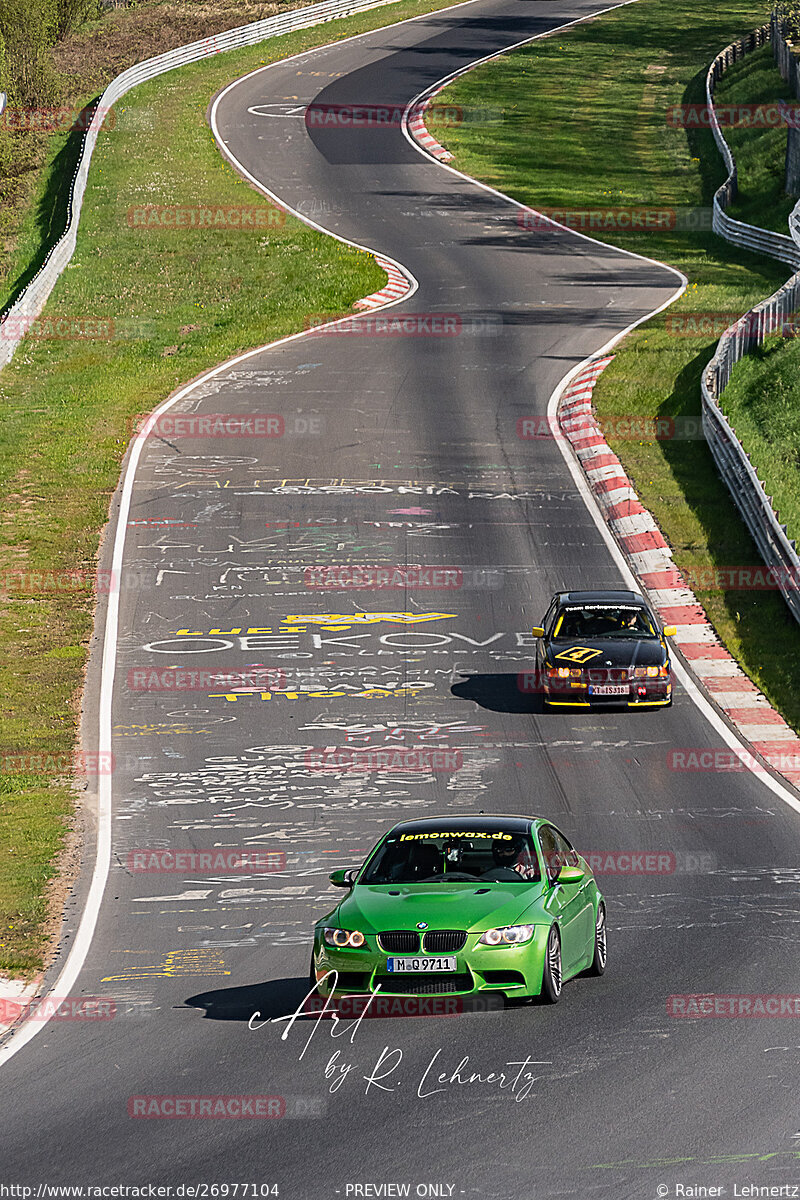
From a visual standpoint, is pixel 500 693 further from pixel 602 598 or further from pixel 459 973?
pixel 459 973

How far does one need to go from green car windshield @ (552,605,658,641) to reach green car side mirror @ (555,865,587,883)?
1065 cm

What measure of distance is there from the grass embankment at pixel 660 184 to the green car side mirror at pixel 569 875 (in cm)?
1039

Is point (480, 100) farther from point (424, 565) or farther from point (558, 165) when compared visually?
point (424, 565)

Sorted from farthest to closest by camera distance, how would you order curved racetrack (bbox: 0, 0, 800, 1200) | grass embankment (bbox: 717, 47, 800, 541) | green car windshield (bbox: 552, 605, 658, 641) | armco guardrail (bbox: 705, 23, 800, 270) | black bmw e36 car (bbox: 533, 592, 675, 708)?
armco guardrail (bbox: 705, 23, 800, 270) → grass embankment (bbox: 717, 47, 800, 541) → green car windshield (bbox: 552, 605, 658, 641) → black bmw e36 car (bbox: 533, 592, 675, 708) → curved racetrack (bbox: 0, 0, 800, 1200)

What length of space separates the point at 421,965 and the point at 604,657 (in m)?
11.5

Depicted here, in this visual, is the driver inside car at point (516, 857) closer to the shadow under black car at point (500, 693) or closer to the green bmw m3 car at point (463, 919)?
the green bmw m3 car at point (463, 919)

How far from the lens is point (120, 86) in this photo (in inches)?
2830

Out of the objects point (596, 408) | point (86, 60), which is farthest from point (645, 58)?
point (596, 408)

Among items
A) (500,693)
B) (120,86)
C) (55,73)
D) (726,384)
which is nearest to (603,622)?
(500,693)

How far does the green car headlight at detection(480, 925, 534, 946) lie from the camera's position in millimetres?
10719

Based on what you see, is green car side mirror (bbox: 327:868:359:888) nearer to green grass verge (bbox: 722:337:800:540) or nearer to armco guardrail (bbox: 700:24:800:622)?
armco guardrail (bbox: 700:24:800:622)

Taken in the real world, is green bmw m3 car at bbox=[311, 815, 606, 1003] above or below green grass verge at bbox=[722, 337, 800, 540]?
above

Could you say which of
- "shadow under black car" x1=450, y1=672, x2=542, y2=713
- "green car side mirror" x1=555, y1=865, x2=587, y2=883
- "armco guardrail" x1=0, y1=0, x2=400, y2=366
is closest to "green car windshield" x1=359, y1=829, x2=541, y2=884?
"green car side mirror" x1=555, y1=865, x2=587, y2=883

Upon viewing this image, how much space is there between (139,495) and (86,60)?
180 feet
